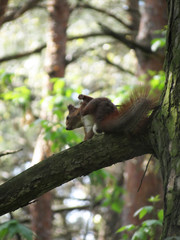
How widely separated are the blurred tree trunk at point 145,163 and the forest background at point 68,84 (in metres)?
0.02

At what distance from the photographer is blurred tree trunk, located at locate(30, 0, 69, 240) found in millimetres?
5250

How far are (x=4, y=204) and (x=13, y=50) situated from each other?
24.5 ft

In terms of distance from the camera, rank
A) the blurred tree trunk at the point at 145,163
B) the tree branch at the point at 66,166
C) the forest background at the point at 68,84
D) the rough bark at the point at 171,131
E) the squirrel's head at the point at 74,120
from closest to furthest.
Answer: the rough bark at the point at 171,131 → the tree branch at the point at 66,166 → the squirrel's head at the point at 74,120 → the forest background at the point at 68,84 → the blurred tree trunk at the point at 145,163

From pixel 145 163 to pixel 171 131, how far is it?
427cm

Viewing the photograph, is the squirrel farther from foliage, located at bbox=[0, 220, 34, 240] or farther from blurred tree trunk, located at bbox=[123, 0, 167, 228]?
blurred tree trunk, located at bbox=[123, 0, 167, 228]

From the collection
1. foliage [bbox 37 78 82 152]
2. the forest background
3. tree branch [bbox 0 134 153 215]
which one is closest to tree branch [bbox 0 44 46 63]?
the forest background

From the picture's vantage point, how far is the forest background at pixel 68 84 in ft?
16.3

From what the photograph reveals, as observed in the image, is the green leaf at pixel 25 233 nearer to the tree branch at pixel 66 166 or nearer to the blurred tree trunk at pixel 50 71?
the tree branch at pixel 66 166

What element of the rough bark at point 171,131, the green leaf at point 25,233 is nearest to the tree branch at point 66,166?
the rough bark at point 171,131

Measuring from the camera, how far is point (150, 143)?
2189mm

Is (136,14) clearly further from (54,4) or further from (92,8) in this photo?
(54,4)

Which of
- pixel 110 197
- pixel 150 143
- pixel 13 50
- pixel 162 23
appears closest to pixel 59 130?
pixel 150 143

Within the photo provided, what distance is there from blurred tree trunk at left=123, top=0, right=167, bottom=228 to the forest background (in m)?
0.02

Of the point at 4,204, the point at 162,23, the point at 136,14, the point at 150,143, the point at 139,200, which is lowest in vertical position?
the point at 139,200
